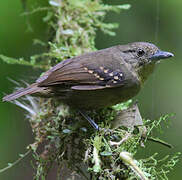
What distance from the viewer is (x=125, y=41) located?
16.6 feet

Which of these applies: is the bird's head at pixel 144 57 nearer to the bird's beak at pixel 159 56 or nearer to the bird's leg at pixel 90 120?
the bird's beak at pixel 159 56

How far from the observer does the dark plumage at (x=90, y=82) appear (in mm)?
2867

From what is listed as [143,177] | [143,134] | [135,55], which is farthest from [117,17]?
[143,177]


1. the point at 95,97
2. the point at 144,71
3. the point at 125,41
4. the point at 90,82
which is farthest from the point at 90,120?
the point at 125,41

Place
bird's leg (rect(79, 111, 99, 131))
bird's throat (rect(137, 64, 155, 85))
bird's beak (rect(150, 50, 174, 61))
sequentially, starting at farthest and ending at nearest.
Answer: bird's throat (rect(137, 64, 155, 85)) < bird's beak (rect(150, 50, 174, 61)) < bird's leg (rect(79, 111, 99, 131))

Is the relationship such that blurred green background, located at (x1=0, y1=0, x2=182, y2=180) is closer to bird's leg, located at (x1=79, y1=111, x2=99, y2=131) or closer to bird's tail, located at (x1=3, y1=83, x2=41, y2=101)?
bird's tail, located at (x1=3, y1=83, x2=41, y2=101)

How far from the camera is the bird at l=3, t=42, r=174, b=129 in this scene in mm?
2869

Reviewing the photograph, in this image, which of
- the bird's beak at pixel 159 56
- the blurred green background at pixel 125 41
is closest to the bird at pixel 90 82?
the bird's beak at pixel 159 56

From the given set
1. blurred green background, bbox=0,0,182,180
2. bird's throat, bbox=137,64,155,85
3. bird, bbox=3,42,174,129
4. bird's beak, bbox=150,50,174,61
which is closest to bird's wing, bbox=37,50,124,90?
bird, bbox=3,42,174,129

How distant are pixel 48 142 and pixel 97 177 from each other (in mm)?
932

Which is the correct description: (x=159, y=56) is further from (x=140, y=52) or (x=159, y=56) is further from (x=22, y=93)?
(x=22, y=93)

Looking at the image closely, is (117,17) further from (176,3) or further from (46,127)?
(46,127)

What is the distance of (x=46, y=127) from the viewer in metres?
2.83

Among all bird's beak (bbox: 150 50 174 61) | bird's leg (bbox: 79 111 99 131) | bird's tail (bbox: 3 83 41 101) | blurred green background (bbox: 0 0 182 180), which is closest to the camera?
bird's leg (bbox: 79 111 99 131)
